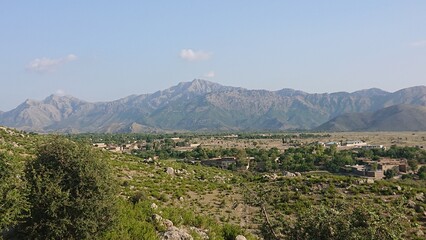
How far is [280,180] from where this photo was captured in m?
50.1

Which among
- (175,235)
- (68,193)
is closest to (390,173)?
(175,235)

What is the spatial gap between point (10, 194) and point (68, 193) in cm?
249

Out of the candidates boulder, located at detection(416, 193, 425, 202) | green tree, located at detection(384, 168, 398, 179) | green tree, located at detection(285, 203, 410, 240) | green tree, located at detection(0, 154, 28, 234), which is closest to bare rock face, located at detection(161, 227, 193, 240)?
green tree, located at detection(285, 203, 410, 240)

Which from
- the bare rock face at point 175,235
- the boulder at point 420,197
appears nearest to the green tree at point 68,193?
the bare rock face at point 175,235

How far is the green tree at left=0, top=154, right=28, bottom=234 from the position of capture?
1590 cm

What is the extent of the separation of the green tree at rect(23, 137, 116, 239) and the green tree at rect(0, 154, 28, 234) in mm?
679

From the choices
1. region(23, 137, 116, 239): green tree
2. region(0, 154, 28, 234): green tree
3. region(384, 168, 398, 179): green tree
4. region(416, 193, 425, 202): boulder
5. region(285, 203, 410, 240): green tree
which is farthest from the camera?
region(384, 168, 398, 179): green tree

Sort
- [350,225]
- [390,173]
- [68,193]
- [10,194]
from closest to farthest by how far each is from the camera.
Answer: [350,225]
[10,194]
[68,193]
[390,173]

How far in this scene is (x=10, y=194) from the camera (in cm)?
1603

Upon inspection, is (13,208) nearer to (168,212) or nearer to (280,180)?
(168,212)

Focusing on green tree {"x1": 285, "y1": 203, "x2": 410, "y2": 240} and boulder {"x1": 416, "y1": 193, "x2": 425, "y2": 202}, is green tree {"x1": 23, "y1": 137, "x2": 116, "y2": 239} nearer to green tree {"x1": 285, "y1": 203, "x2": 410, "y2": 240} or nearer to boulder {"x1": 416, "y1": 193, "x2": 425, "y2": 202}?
green tree {"x1": 285, "y1": 203, "x2": 410, "y2": 240}

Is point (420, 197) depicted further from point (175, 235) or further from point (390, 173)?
point (390, 173)

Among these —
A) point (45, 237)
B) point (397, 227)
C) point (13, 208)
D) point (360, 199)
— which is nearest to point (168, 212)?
point (45, 237)

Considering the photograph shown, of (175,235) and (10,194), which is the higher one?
(10,194)
